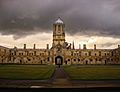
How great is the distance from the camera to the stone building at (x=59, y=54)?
7631 centimetres

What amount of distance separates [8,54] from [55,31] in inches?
691

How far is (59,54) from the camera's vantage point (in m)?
76.4

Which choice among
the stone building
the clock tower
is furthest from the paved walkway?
the clock tower

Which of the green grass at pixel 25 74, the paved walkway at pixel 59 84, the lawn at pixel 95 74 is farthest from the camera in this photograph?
the green grass at pixel 25 74

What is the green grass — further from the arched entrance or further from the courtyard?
the arched entrance

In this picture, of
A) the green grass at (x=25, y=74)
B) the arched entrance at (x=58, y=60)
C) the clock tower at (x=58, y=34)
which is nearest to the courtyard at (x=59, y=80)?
the green grass at (x=25, y=74)

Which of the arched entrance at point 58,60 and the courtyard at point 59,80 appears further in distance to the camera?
the arched entrance at point 58,60

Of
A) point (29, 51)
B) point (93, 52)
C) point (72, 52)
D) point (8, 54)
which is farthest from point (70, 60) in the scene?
point (8, 54)

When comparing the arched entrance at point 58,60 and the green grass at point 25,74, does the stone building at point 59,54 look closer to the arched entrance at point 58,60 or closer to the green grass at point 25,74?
the arched entrance at point 58,60

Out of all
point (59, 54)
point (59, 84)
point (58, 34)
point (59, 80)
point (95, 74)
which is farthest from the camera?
point (58, 34)

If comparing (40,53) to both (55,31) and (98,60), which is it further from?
(98,60)

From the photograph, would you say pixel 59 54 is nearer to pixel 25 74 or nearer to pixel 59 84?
pixel 25 74

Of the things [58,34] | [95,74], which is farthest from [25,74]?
Answer: [58,34]

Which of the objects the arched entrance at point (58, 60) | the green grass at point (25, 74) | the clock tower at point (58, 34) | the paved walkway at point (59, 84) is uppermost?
the clock tower at point (58, 34)
